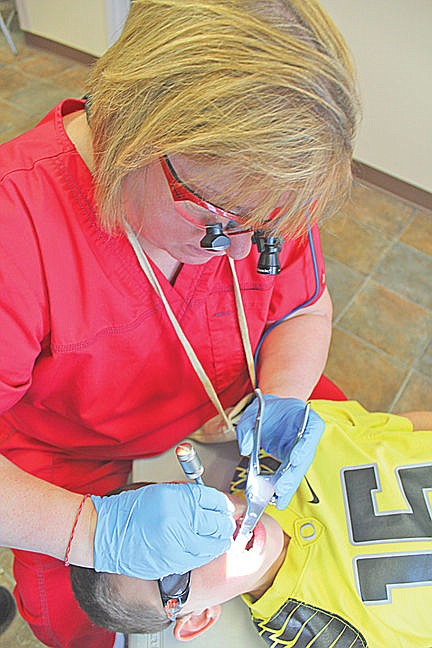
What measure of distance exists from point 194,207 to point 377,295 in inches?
73.1

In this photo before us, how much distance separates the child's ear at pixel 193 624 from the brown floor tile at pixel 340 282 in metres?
1.56

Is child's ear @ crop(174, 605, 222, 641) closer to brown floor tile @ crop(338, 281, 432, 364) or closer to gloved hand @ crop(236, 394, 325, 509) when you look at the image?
gloved hand @ crop(236, 394, 325, 509)

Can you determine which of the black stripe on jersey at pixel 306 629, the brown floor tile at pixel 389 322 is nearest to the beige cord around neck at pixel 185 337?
the black stripe on jersey at pixel 306 629

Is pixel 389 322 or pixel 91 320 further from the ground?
pixel 91 320

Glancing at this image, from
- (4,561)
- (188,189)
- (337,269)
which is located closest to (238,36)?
(188,189)

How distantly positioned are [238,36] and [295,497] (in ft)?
2.91

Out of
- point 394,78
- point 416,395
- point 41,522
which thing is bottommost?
point 416,395

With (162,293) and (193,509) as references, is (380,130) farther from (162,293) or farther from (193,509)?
(193,509)

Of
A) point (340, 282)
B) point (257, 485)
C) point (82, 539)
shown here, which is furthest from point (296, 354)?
Answer: point (340, 282)

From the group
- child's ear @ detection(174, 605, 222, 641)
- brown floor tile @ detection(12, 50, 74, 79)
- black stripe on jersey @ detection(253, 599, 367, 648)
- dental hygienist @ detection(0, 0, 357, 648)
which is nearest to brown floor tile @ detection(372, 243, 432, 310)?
dental hygienist @ detection(0, 0, 357, 648)

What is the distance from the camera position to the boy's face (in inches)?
40.6

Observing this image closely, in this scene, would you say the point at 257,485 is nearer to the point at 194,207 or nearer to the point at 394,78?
the point at 194,207

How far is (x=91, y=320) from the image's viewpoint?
1.01 m

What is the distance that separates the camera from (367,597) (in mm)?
1112
